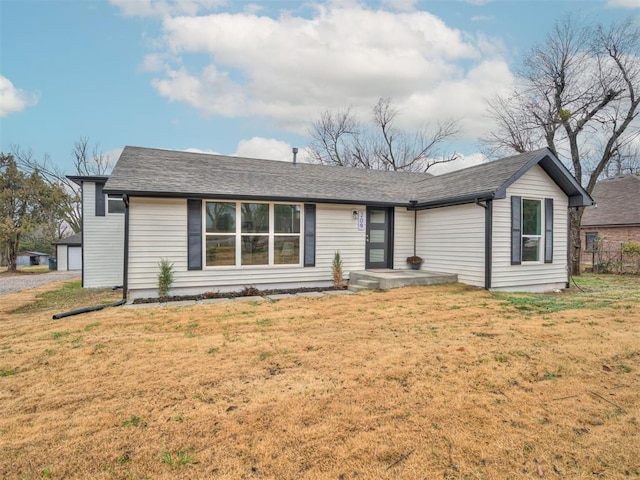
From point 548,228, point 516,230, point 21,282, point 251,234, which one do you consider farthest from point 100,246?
point 548,228

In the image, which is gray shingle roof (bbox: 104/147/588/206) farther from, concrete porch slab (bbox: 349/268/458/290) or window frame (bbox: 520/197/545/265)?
concrete porch slab (bbox: 349/268/458/290)

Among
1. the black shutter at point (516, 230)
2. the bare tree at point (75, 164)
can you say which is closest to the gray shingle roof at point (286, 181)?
the black shutter at point (516, 230)

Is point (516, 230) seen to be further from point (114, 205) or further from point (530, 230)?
point (114, 205)

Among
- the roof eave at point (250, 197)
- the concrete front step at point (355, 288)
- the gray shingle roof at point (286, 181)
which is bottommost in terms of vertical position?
the concrete front step at point (355, 288)

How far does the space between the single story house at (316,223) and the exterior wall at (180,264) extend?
0.02m

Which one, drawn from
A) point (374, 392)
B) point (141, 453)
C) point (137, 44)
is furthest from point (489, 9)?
point (141, 453)

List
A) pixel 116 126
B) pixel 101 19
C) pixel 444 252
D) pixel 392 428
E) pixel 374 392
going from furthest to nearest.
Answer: pixel 116 126 < pixel 101 19 < pixel 444 252 < pixel 374 392 < pixel 392 428

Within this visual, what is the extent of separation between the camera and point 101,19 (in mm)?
11148

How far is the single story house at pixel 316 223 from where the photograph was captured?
26.5 feet

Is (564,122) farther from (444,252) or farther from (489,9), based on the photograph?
(444,252)

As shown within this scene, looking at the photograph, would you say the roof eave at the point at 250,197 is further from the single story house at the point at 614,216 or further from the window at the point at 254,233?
the single story house at the point at 614,216

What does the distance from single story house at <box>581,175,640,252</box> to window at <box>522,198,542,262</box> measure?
10.4 metres

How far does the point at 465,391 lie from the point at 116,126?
82.7ft

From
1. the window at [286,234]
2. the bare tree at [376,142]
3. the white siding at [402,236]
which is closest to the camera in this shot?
the window at [286,234]
